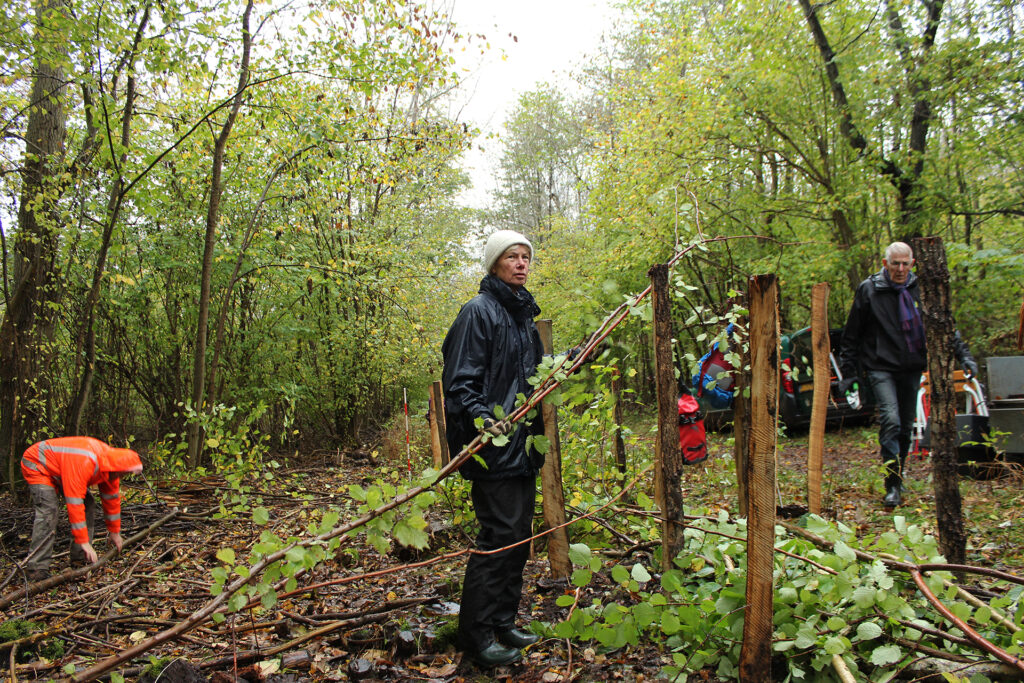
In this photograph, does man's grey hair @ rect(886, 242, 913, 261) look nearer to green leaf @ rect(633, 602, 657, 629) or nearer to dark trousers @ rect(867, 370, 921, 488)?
dark trousers @ rect(867, 370, 921, 488)

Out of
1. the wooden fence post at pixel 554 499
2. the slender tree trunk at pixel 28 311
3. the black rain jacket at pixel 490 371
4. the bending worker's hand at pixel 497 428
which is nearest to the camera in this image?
the bending worker's hand at pixel 497 428

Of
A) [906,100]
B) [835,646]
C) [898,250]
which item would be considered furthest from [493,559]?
[906,100]

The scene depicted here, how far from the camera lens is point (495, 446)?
2551mm

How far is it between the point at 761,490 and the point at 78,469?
485cm

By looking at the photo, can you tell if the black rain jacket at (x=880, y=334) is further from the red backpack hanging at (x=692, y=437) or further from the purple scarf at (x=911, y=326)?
the red backpack hanging at (x=692, y=437)

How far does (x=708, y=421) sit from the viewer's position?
1105 cm

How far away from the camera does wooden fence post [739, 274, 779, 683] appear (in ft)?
7.04

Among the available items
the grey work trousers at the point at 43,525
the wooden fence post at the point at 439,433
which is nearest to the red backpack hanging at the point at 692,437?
the wooden fence post at the point at 439,433

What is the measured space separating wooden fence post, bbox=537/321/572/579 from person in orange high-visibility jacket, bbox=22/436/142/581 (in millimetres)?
3257

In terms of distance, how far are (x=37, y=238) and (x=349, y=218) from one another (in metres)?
6.12

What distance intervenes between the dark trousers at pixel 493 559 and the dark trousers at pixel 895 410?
11.0ft

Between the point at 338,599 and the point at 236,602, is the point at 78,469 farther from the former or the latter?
the point at 236,602

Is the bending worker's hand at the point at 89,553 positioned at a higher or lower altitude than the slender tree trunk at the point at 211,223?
lower

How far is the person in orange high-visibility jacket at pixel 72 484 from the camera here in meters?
4.58
